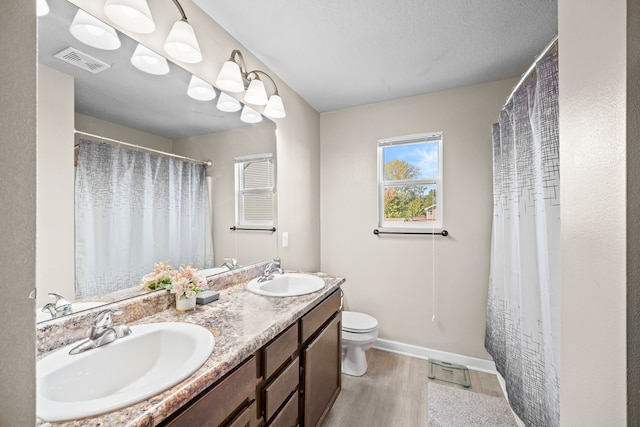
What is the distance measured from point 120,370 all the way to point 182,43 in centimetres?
136

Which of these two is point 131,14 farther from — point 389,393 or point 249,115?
point 389,393

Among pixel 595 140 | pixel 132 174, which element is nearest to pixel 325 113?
pixel 132 174

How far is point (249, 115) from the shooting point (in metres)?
1.80

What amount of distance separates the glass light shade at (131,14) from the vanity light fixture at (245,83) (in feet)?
1.30

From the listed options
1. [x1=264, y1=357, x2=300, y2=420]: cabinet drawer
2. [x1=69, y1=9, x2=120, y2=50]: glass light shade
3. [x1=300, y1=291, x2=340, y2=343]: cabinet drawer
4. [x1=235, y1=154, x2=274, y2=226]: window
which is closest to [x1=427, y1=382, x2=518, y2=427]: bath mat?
[x1=300, y1=291, x2=340, y2=343]: cabinet drawer

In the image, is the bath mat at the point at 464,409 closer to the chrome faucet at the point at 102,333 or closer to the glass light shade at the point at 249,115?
the chrome faucet at the point at 102,333

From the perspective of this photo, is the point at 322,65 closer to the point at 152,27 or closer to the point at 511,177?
the point at 152,27

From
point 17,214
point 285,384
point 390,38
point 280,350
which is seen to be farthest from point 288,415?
point 390,38

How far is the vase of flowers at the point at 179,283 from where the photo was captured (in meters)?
1.16

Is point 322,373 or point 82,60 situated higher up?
point 82,60

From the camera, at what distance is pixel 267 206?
1.97m

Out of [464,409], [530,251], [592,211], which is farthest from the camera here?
[464,409]

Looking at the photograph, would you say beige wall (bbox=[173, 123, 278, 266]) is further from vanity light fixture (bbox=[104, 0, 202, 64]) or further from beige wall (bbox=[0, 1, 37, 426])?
beige wall (bbox=[0, 1, 37, 426])

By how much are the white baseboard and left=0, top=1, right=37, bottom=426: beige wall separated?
2.56 meters
